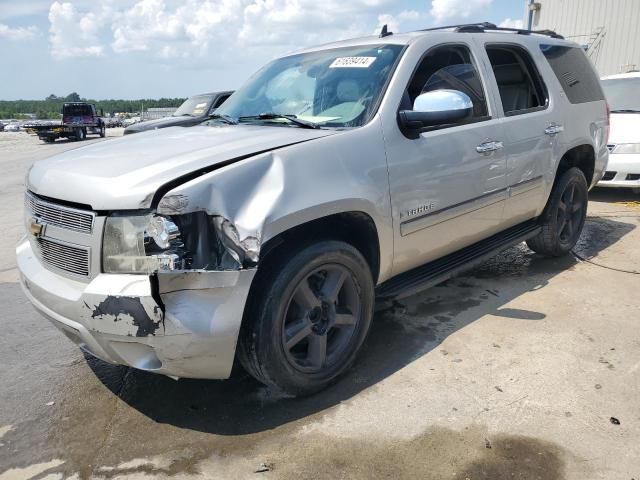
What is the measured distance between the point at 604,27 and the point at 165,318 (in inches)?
640

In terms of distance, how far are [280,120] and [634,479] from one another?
253cm

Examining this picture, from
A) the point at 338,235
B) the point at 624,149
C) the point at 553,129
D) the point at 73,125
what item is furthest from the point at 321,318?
the point at 73,125

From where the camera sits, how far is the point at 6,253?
5.95 metres

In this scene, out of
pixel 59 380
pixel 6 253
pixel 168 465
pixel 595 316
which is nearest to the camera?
pixel 168 465

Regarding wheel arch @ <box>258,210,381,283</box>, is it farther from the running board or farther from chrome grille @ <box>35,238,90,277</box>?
chrome grille @ <box>35,238,90,277</box>

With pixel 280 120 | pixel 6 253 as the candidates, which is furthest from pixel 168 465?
pixel 6 253

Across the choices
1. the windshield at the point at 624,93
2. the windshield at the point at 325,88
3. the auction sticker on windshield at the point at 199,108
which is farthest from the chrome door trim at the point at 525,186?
the auction sticker on windshield at the point at 199,108

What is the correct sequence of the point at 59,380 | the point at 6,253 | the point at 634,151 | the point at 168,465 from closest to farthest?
the point at 168,465 < the point at 59,380 < the point at 6,253 < the point at 634,151

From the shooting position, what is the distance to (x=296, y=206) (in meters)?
2.49

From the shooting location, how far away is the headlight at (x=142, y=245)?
2238 millimetres

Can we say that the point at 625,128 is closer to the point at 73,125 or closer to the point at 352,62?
the point at 352,62

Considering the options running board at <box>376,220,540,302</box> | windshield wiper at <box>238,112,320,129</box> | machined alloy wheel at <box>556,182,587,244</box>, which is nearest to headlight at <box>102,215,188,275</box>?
windshield wiper at <box>238,112,320,129</box>

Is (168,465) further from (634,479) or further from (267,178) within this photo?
(634,479)

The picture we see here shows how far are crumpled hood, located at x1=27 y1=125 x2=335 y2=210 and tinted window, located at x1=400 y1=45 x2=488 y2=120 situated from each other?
919 mm
